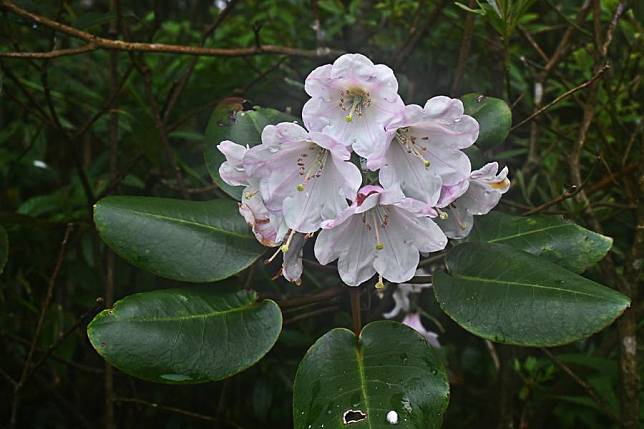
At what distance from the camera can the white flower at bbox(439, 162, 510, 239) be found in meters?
1.03

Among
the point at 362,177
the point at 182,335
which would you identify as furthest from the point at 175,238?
the point at 362,177

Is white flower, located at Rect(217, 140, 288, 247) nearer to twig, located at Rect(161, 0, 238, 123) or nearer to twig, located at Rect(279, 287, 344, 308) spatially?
twig, located at Rect(279, 287, 344, 308)

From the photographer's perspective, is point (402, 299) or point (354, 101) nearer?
point (354, 101)

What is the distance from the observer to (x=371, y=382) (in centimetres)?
93

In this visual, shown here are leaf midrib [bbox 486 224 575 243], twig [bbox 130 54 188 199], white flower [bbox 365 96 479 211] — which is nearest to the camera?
white flower [bbox 365 96 479 211]

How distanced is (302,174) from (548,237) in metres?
0.43

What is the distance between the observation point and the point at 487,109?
3.85 feet

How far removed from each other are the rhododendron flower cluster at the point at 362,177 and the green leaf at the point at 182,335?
0.12 metres

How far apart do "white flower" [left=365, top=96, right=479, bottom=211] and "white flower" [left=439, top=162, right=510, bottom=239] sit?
0.03 m

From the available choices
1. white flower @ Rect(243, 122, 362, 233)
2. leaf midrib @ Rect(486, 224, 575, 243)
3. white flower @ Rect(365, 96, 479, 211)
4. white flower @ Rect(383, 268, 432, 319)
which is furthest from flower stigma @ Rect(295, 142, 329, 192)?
white flower @ Rect(383, 268, 432, 319)

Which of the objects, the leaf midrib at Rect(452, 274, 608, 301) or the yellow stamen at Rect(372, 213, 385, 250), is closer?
the leaf midrib at Rect(452, 274, 608, 301)

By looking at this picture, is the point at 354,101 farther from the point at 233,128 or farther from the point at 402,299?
the point at 402,299

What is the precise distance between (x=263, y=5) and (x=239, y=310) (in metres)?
1.30

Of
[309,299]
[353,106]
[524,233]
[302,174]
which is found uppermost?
[353,106]
